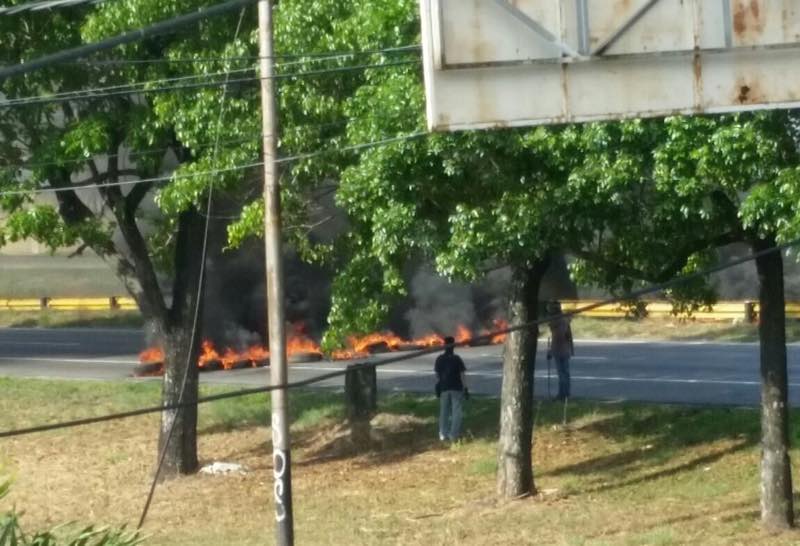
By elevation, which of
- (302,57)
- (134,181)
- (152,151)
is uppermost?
(302,57)

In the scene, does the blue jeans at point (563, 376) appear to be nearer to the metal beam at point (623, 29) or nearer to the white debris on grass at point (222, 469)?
the white debris on grass at point (222, 469)

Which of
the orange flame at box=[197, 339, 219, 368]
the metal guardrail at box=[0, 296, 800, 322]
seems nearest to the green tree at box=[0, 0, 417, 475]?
the orange flame at box=[197, 339, 219, 368]

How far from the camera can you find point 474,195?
15789mm

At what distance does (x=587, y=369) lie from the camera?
29.6m

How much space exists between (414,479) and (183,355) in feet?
13.2

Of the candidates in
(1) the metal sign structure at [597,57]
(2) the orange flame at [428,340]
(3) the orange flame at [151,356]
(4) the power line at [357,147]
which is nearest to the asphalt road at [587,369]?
(3) the orange flame at [151,356]

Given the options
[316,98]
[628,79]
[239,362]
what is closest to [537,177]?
[316,98]

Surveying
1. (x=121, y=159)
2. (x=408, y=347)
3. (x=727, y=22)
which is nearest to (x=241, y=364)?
(x=408, y=347)

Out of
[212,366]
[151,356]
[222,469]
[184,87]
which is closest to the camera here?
[184,87]

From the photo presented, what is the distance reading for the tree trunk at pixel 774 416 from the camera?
54.9 feet

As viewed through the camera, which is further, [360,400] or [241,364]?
[241,364]

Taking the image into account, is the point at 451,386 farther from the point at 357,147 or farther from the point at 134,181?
the point at 357,147

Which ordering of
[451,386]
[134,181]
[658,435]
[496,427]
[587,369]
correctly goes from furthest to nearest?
[587,369] < [496,427] < [451,386] < [658,435] < [134,181]

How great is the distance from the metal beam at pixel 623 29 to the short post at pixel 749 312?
27.7 m
